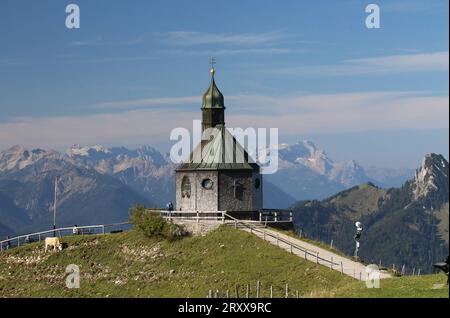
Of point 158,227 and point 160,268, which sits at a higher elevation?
point 158,227

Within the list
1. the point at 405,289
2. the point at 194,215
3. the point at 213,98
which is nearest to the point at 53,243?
the point at 194,215

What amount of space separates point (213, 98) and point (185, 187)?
30.8 feet

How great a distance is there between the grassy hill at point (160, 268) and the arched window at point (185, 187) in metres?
7.49

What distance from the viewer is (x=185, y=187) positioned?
294 ft

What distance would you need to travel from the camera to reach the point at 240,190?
291ft

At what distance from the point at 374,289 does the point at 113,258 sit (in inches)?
1334

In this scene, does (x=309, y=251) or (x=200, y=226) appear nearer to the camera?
(x=309, y=251)

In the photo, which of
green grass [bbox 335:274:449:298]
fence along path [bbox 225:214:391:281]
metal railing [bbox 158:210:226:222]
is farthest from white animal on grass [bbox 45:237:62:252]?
green grass [bbox 335:274:449:298]

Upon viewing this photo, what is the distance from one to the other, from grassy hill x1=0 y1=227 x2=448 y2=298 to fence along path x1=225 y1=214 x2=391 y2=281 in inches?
43.5

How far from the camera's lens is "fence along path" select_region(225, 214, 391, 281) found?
68.9m

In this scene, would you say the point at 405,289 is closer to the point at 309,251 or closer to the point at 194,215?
the point at 309,251

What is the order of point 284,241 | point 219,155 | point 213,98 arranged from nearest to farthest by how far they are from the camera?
point 284,241
point 219,155
point 213,98

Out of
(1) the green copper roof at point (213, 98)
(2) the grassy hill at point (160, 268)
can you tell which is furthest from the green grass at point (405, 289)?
(1) the green copper roof at point (213, 98)
